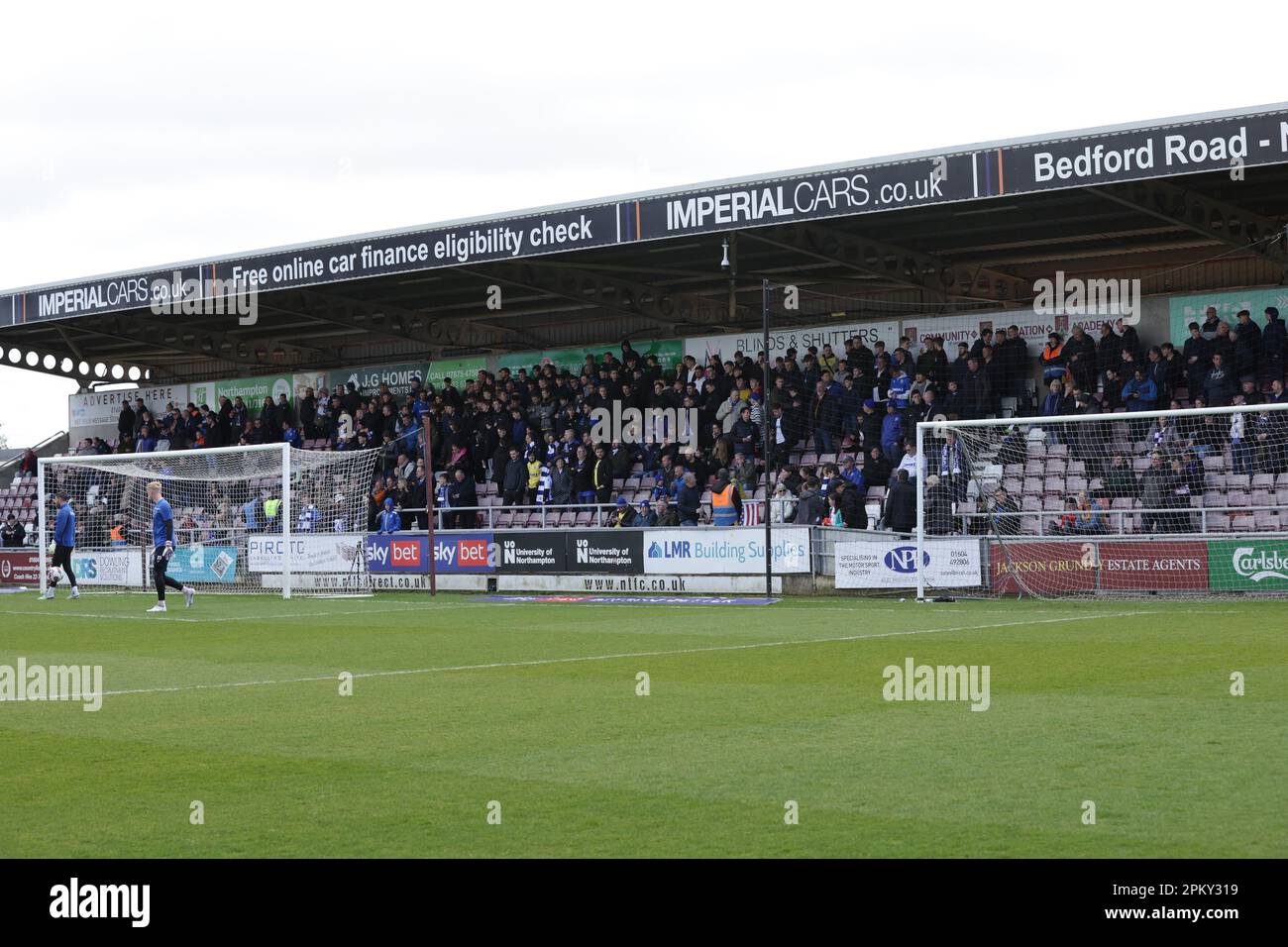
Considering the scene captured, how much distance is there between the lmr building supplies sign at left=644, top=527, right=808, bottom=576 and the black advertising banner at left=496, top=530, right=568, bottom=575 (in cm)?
222

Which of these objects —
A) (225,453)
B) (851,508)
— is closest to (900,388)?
(851,508)

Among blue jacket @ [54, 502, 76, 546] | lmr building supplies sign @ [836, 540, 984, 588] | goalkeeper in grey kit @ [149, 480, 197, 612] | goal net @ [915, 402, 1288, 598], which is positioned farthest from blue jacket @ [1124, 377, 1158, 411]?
blue jacket @ [54, 502, 76, 546]

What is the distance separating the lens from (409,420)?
1604 inches

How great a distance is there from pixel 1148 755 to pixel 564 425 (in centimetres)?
2833

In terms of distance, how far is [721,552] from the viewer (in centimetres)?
2884

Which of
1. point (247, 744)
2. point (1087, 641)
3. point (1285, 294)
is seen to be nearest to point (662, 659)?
point (1087, 641)

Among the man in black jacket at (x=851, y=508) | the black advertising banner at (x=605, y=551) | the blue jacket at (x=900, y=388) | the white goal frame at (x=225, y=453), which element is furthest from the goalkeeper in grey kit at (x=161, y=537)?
the blue jacket at (x=900, y=388)

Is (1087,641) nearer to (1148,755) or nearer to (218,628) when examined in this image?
(1148,755)

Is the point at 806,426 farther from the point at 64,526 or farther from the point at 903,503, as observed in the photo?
the point at 64,526

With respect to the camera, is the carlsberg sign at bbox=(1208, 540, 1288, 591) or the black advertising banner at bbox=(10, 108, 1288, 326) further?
the black advertising banner at bbox=(10, 108, 1288, 326)

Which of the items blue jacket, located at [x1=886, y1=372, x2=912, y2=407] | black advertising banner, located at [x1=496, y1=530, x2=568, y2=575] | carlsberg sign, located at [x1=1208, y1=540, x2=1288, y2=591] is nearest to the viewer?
carlsberg sign, located at [x1=1208, y1=540, x2=1288, y2=591]

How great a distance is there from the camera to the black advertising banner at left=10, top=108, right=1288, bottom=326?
2586cm

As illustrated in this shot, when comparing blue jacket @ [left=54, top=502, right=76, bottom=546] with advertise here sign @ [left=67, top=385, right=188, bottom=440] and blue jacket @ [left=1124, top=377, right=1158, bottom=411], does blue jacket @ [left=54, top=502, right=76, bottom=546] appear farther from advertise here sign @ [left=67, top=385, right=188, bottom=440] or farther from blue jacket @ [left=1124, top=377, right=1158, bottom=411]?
blue jacket @ [left=1124, top=377, right=1158, bottom=411]

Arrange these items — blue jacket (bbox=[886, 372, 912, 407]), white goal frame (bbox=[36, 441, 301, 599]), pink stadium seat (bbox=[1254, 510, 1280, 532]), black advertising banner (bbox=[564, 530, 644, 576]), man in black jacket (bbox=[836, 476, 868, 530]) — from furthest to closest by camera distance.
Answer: blue jacket (bbox=[886, 372, 912, 407]), white goal frame (bbox=[36, 441, 301, 599]), black advertising banner (bbox=[564, 530, 644, 576]), man in black jacket (bbox=[836, 476, 868, 530]), pink stadium seat (bbox=[1254, 510, 1280, 532])
